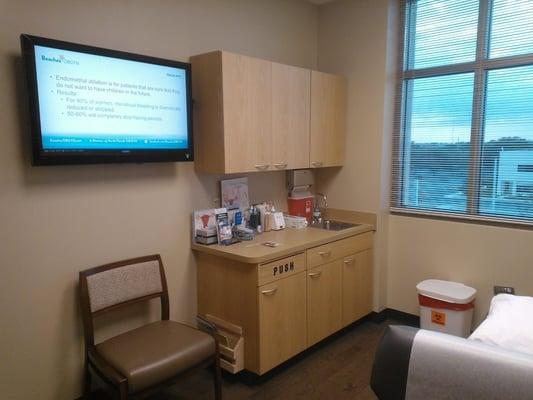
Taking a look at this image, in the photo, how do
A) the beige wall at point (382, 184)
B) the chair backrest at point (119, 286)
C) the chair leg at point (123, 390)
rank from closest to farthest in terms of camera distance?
1. the chair leg at point (123, 390)
2. the chair backrest at point (119, 286)
3. the beige wall at point (382, 184)

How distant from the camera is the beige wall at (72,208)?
6.56 ft

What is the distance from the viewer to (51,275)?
216 cm

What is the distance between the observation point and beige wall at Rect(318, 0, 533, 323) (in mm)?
3074

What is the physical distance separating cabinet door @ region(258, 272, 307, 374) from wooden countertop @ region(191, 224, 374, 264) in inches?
7.5

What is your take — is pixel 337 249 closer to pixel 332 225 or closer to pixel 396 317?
pixel 332 225

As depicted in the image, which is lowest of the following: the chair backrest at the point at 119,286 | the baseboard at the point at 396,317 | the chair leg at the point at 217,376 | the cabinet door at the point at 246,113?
the baseboard at the point at 396,317

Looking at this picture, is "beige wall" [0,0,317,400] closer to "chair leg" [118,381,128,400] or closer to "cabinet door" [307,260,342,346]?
"chair leg" [118,381,128,400]

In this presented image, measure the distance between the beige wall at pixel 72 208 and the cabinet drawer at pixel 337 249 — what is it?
850 millimetres

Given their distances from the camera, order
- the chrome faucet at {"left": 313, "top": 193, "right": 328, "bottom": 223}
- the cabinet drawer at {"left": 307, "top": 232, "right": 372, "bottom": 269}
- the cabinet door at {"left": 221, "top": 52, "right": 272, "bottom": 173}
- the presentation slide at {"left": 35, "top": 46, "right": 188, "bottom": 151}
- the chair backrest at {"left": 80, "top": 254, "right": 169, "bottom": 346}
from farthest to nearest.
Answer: the chrome faucet at {"left": 313, "top": 193, "right": 328, "bottom": 223} → the cabinet drawer at {"left": 307, "top": 232, "right": 372, "bottom": 269} → the cabinet door at {"left": 221, "top": 52, "right": 272, "bottom": 173} → the chair backrest at {"left": 80, "top": 254, "right": 169, "bottom": 346} → the presentation slide at {"left": 35, "top": 46, "right": 188, "bottom": 151}

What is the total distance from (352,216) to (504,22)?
6.02 ft

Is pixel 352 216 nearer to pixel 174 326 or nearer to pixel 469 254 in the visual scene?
pixel 469 254

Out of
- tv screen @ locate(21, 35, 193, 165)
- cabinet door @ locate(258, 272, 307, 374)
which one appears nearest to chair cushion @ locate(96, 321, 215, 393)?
cabinet door @ locate(258, 272, 307, 374)

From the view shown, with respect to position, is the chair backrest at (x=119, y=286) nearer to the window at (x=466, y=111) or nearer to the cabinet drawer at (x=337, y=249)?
the cabinet drawer at (x=337, y=249)

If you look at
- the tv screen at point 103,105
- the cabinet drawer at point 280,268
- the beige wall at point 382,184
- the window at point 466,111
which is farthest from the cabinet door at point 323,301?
the tv screen at point 103,105
